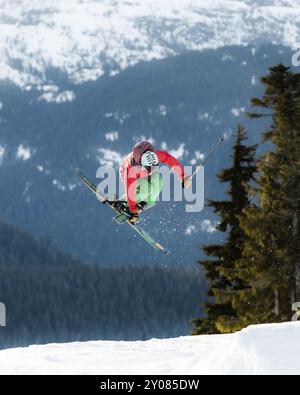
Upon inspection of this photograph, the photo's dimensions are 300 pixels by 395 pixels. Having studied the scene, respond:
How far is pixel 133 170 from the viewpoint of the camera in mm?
15906

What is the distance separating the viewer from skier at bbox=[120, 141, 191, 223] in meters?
Answer: 15.5

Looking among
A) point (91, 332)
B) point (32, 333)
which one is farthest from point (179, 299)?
point (32, 333)

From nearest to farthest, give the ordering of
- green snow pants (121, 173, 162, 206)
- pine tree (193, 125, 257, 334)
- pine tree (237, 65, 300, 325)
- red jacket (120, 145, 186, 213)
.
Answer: red jacket (120, 145, 186, 213) < green snow pants (121, 173, 162, 206) < pine tree (237, 65, 300, 325) < pine tree (193, 125, 257, 334)

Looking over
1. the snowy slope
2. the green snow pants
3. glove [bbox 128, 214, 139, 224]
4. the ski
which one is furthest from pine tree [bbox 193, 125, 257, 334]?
the snowy slope

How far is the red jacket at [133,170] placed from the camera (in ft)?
51.8

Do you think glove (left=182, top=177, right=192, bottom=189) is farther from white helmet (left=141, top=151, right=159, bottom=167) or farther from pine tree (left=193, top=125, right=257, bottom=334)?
pine tree (left=193, top=125, right=257, bottom=334)

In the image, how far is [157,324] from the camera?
606ft

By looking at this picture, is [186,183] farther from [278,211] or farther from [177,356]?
[278,211]

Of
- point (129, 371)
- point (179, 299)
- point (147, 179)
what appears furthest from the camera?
point (179, 299)

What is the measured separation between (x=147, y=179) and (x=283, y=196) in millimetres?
9657

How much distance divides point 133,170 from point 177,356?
3.64m

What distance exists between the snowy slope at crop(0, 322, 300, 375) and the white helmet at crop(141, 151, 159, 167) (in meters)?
3.13

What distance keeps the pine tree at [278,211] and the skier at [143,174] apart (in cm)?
797
